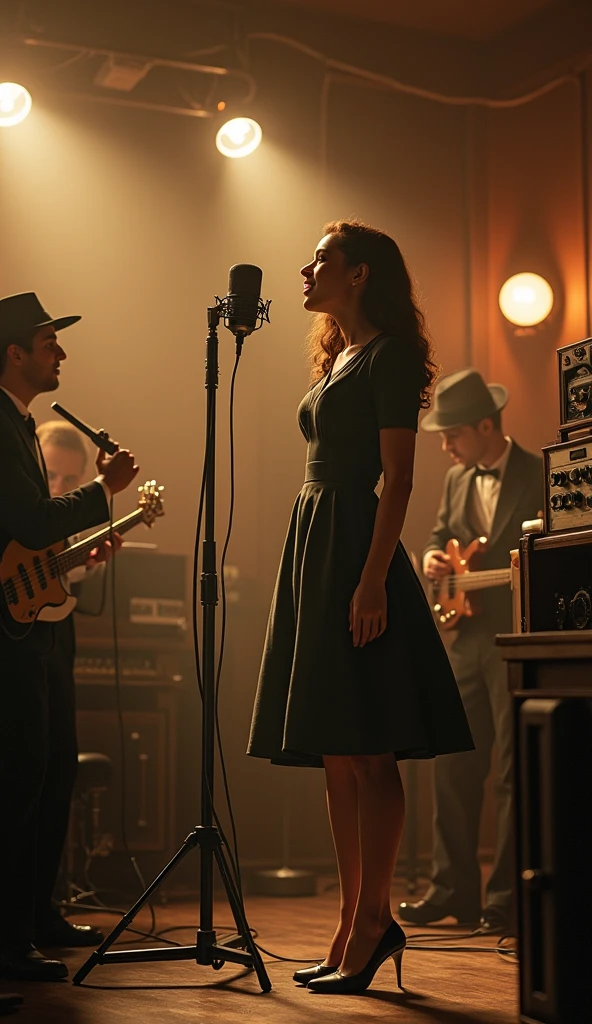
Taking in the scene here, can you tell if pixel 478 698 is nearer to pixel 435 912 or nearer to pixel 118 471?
pixel 435 912

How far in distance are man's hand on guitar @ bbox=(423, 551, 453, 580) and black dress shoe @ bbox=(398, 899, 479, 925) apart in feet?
3.35

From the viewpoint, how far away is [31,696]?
110 inches

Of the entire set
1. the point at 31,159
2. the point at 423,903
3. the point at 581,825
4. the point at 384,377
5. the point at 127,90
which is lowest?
the point at 423,903

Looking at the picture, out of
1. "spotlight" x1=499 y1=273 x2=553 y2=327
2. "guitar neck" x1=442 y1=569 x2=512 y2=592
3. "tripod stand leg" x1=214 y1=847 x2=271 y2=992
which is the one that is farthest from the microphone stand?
"spotlight" x1=499 y1=273 x2=553 y2=327

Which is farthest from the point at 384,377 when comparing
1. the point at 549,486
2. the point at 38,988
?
the point at 38,988

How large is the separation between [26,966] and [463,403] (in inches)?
90.7

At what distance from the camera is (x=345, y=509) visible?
8.30 ft

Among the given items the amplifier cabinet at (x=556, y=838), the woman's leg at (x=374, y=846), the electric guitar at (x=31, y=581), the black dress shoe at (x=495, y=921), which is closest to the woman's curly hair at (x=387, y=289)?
the woman's leg at (x=374, y=846)

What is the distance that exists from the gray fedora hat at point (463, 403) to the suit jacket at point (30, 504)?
1518mm

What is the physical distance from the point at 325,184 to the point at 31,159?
132 cm

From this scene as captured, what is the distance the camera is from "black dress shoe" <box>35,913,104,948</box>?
10.5 feet

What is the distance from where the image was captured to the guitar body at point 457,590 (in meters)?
3.94

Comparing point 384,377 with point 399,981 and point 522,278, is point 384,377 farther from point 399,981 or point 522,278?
point 522,278

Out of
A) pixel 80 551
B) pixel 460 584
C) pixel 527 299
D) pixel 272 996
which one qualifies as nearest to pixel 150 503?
pixel 80 551
